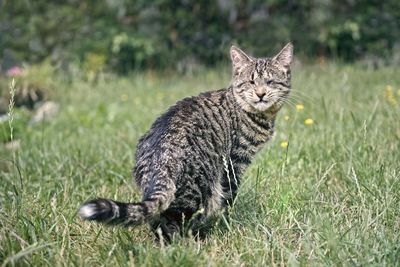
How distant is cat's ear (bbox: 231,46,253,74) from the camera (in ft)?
12.0

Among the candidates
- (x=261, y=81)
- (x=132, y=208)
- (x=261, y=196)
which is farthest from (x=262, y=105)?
(x=132, y=208)

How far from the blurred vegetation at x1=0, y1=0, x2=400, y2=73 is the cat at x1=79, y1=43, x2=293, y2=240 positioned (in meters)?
5.49

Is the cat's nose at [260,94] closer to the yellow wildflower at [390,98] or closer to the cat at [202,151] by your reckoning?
the cat at [202,151]

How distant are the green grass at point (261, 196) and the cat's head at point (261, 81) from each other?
26cm

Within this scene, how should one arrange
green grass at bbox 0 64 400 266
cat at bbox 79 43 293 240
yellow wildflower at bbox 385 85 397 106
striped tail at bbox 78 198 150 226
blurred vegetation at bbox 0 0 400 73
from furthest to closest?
blurred vegetation at bbox 0 0 400 73, yellow wildflower at bbox 385 85 397 106, cat at bbox 79 43 293 240, green grass at bbox 0 64 400 266, striped tail at bbox 78 198 150 226

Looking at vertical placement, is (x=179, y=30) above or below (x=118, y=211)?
above

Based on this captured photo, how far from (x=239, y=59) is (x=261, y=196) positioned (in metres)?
1.01

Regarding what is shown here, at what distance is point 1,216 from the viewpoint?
8.81 ft

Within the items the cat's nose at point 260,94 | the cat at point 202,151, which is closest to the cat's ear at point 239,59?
the cat at point 202,151

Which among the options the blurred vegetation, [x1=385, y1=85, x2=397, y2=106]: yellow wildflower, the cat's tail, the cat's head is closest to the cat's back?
the cat's head

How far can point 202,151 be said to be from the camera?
2912 mm

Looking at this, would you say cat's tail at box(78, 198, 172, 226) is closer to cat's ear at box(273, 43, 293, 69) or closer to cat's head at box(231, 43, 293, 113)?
cat's head at box(231, 43, 293, 113)

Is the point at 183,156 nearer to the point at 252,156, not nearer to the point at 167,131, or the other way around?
the point at 167,131

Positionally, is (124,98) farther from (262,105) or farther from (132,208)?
(132,208)
